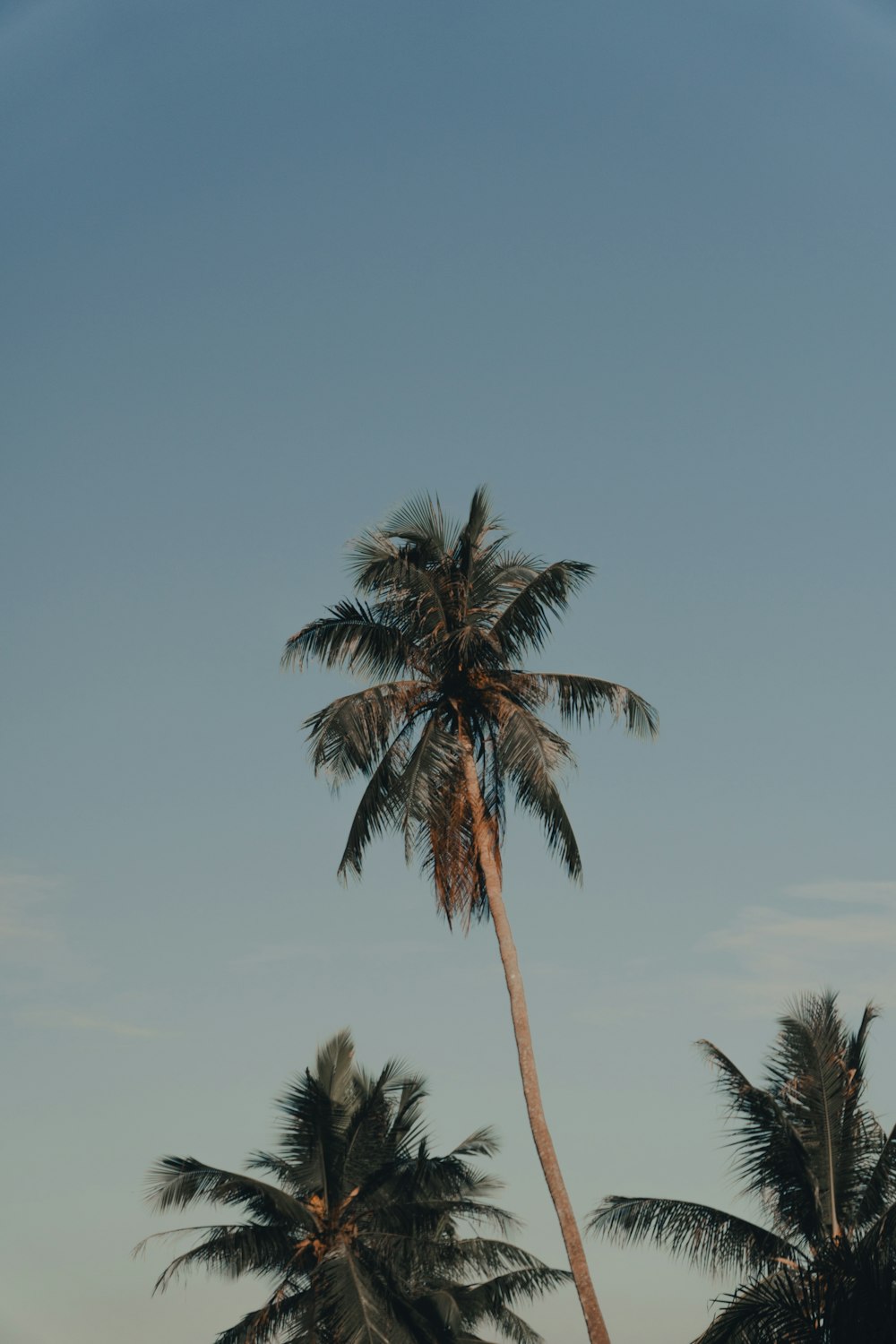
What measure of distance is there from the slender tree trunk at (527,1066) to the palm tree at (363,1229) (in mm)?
5615

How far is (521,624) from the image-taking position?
24.4 meters

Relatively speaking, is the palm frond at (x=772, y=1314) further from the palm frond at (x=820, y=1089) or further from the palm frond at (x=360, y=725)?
the palm frond at (x=360, y=725)

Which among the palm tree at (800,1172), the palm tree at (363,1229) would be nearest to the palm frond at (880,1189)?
the palm tree at (800,1172)

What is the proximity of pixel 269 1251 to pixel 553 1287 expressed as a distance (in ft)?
18.5

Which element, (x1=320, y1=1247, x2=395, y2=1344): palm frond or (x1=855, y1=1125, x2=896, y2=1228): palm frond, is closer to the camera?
(x1=855, y1=1125, x2=896, y2=1228): palm frond

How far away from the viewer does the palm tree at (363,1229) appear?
26359mm

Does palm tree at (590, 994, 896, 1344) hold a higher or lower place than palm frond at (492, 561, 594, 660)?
lower

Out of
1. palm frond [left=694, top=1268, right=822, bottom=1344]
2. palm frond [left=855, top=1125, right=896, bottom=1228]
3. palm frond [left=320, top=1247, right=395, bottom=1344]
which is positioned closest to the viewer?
palm frond [left=694, top=1268, right=822, bottom=1344]

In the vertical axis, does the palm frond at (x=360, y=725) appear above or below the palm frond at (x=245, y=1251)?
above

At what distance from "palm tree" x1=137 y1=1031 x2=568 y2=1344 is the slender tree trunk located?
5.61m

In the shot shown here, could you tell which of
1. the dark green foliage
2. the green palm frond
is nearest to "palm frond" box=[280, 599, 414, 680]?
the dark green foliage

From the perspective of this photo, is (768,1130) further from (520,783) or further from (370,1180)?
(370,1180)

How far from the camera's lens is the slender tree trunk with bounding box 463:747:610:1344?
67.3 ft

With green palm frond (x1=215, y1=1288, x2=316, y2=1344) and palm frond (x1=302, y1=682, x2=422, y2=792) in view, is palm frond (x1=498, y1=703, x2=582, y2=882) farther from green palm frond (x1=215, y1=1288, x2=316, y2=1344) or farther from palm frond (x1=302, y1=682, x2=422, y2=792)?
green palm frond (x1=215, y1=1288, x2=316, y2=1344)
